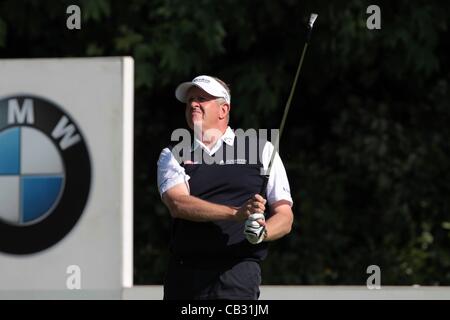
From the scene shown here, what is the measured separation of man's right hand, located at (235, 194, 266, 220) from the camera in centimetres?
501

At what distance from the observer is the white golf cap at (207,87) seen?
17.4ft

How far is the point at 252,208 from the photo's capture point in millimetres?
5020

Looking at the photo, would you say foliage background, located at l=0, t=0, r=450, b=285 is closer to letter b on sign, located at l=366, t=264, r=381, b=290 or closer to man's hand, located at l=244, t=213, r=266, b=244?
letter b on sign, located at l=366, t=264, r=381, b=290

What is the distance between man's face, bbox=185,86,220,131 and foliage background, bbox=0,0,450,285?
18.3ft

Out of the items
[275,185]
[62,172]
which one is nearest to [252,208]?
[275,185]

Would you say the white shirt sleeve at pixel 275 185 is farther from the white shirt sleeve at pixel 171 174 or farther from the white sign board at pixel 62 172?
the white sign board at pixel 62 172

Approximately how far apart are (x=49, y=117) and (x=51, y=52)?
4.19m

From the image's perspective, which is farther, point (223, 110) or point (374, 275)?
point (374, 275)

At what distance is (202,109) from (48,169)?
3.00 metres

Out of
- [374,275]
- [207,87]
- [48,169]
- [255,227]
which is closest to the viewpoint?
[255,227]

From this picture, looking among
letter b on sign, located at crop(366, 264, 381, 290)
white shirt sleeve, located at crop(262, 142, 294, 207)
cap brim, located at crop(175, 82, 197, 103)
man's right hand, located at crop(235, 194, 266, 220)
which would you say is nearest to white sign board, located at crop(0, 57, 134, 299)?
cap brim, located at crop(175, 82, 197, 103)

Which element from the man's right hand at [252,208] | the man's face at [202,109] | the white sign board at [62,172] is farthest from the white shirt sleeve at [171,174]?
the white sign board at [62,172]

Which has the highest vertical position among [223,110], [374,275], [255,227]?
[223,110]

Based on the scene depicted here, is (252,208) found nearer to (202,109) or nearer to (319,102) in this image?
(202,109)
